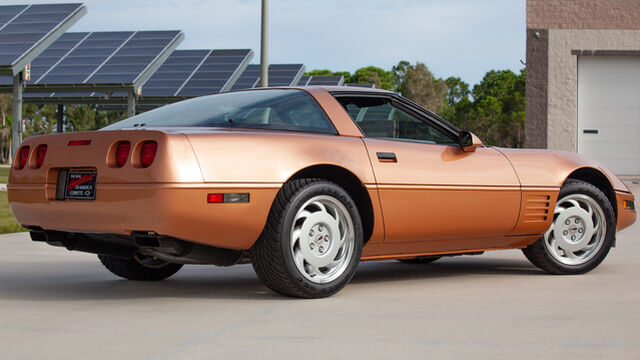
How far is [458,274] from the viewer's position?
6.57m

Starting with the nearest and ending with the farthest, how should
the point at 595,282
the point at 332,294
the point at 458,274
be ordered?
the point at 332,294, the point at 595,282, the point at 458,274

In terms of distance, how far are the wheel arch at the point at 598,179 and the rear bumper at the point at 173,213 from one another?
283cm

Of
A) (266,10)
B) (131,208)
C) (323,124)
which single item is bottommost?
(131,208)

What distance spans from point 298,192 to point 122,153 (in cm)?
98

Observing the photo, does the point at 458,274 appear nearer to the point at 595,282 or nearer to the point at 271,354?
the point at 595,282

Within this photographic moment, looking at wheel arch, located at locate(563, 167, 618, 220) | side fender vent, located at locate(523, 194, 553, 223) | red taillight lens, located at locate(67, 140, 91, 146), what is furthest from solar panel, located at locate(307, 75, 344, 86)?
red taillight lens, located at locate(67, 140, 91, 146)

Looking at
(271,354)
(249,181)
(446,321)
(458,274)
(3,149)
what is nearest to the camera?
(271,354)

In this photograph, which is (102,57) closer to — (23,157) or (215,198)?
(23,157)

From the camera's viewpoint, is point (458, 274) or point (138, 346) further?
point (458, 274)

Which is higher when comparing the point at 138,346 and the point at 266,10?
the point at 266,10

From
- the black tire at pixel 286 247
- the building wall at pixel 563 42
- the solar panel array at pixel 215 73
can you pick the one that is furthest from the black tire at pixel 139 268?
the solar panel array at pixel 215 73

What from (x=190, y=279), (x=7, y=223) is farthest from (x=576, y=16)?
(x=190, y=279)

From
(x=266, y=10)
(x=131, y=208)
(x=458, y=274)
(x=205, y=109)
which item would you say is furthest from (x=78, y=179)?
(x=266, y=10)

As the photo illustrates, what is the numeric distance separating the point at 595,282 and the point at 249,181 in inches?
104
